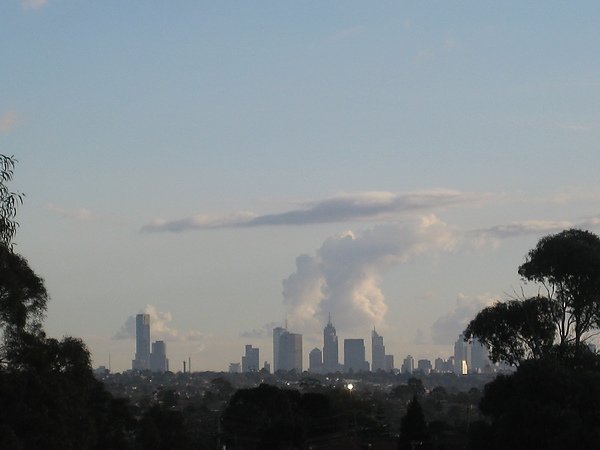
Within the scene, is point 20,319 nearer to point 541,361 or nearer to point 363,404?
point 541,361

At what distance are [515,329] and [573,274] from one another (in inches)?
142

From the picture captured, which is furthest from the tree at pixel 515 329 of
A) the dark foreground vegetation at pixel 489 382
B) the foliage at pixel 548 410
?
the foliage at pixel 548 410

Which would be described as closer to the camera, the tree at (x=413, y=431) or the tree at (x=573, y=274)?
the tree at (x=573, y=274)

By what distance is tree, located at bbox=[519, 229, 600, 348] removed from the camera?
56.4 m

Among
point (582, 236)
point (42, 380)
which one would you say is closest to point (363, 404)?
point (582, 236)

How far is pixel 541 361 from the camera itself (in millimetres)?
50031

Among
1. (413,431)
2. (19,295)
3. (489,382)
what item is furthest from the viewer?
(413,431)

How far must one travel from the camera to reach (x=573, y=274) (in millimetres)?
57000

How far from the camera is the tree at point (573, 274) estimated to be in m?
56.4

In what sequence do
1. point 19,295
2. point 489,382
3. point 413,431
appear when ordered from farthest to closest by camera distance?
point 413,431
point 489,382
point 19,295

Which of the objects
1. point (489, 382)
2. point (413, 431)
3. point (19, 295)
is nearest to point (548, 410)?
point (489, 382)

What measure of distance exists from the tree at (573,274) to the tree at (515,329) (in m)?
0.51

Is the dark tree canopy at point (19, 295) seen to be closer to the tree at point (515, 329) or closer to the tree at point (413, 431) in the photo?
the tree at point (515, 329)

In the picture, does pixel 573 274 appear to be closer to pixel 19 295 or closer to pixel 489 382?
pixel 489 382
